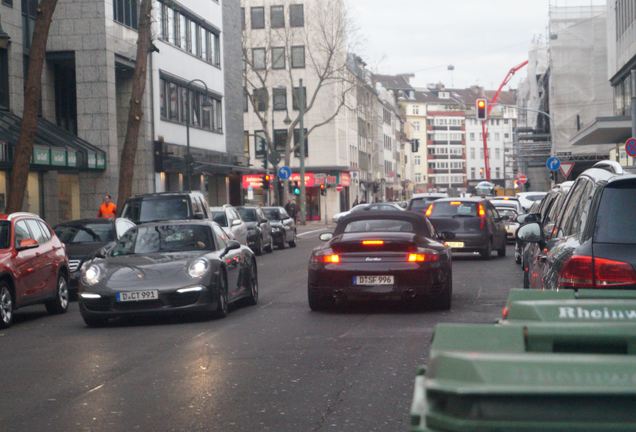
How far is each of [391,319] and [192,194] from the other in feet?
49.1

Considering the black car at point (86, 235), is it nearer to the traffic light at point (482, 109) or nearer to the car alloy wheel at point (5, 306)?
the car alloy wheel at point (5, 306)

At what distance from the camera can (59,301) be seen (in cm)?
1805

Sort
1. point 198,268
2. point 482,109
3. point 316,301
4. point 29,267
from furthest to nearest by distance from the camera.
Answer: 1. point 482,109
2. point 29,267
3. point 316,301
4. point 198,268

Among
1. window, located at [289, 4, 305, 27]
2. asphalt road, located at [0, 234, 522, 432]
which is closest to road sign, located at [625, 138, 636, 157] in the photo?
asphalt road, located at [0, 234, 522, 432]

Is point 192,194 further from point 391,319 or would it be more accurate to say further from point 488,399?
point 488,399

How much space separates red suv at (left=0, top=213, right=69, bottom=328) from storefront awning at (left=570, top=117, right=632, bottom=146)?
31836mm

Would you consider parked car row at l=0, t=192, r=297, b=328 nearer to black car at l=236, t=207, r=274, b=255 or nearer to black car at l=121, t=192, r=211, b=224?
black car at l=121, t=192, r=211, b=224

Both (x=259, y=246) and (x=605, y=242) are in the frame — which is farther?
(x=259, y=246)

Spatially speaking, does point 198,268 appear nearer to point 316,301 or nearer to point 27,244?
point 316,301

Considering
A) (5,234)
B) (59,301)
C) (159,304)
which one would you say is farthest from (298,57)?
(159,304)

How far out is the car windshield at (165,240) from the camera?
15688 mm

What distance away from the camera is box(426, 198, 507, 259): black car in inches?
1120

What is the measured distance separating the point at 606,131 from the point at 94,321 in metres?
38.2

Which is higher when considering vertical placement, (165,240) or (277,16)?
(277,16)
